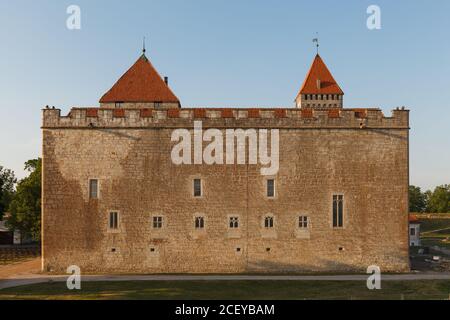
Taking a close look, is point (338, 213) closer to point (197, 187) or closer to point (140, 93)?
point (197, 187)

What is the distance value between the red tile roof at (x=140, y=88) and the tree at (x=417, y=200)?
102863 mm

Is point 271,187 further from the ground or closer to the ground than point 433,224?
further from the ground

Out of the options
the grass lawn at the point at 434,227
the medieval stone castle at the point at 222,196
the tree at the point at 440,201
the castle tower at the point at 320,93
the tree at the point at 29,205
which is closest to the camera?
the medieval stone castle at the point at 222,196

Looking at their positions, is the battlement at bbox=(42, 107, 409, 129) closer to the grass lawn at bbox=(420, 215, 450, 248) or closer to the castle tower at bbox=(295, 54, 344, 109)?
the castle tower at bbox=(295, 54, 344, 109)

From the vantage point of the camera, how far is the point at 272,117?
1088 inches

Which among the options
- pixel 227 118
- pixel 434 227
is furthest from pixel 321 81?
pixel 434 227

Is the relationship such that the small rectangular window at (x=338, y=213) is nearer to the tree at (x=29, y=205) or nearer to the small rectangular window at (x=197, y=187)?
the small rectangular window at (x=197, y=187)

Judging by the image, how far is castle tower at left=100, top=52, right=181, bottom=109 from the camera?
34.9 meters

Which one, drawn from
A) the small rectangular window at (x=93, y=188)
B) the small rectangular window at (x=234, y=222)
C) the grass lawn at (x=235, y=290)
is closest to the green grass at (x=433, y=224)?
the grass lawn at (x=235, y=290)

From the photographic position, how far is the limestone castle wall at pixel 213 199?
27.1 metres

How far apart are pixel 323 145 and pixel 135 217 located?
13420 millimetres

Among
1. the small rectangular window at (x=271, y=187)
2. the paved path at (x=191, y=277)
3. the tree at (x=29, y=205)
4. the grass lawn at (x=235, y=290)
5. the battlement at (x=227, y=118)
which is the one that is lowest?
the paved path at (x=191, y=277)

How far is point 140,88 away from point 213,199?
44.8ft

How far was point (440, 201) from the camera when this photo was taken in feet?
370
